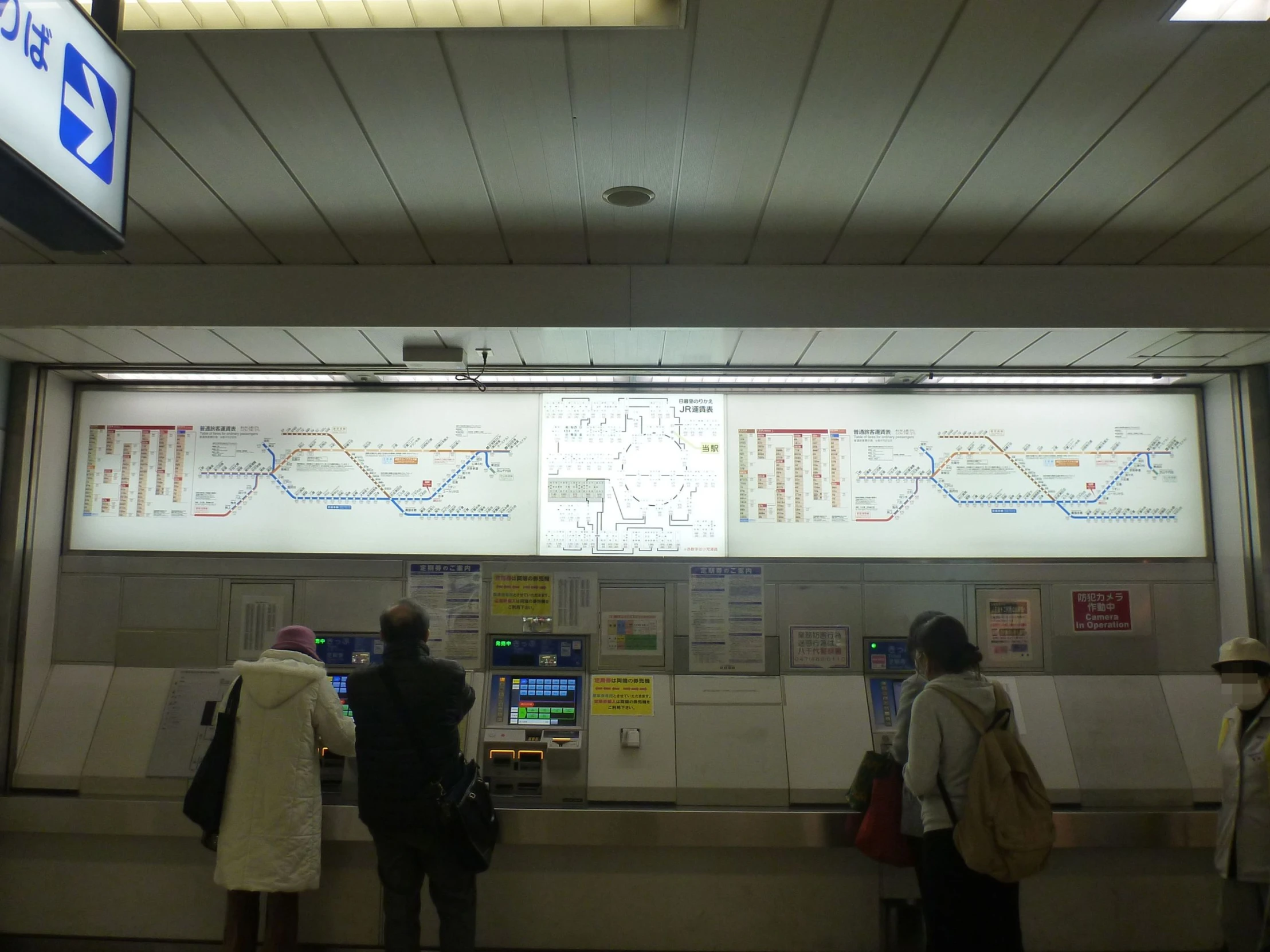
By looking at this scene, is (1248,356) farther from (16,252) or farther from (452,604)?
(16,252)

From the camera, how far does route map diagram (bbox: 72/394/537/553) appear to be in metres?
3.93

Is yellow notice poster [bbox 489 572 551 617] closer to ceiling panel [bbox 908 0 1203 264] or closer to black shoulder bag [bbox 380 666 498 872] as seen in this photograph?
black shoulder bag [bbox 380 666 498 872]

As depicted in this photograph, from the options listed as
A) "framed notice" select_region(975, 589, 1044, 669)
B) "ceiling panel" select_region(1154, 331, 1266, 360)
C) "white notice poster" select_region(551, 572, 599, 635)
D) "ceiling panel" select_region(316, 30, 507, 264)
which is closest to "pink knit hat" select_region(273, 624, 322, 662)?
"white notice poster" select_region(551, 572, 599, 635)

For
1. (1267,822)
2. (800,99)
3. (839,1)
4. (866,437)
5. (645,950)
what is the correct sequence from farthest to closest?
1. (866,437)
2. (645,950)
3. (1267,822)
4. (800,99)
5. (839,1)

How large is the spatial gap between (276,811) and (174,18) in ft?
8.51

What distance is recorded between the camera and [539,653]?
378 centimetres

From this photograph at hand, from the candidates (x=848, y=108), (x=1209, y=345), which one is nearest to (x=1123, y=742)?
(x=1209, y=345)

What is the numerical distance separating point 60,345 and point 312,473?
1.10 meters

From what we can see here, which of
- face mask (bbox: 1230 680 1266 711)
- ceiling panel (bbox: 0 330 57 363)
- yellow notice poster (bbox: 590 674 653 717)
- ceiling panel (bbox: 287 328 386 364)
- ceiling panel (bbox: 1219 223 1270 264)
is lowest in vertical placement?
yellow notice poster (bbox: 590 674 653 717)

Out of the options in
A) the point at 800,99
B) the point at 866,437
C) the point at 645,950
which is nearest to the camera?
the point at 800,99

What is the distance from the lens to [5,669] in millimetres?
3672

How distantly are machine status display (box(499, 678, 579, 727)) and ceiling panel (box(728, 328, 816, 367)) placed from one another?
62.5 inches

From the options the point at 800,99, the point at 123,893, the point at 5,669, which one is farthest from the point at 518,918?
the point at 800,99

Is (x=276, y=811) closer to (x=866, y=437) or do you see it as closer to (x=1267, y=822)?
(x=866, y=437)
